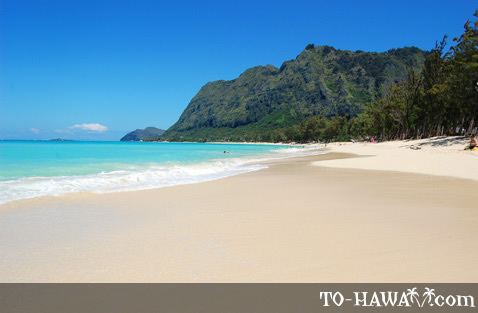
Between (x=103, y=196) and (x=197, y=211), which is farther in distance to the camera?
(x=103, y=196)

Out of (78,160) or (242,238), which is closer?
(242,238)

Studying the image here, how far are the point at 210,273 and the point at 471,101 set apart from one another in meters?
51.6

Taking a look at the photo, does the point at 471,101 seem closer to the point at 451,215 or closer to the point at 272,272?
the point at 451,215

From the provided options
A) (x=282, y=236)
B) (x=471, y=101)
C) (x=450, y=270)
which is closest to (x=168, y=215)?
(x=282, y=236)

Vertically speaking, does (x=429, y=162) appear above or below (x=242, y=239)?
below
